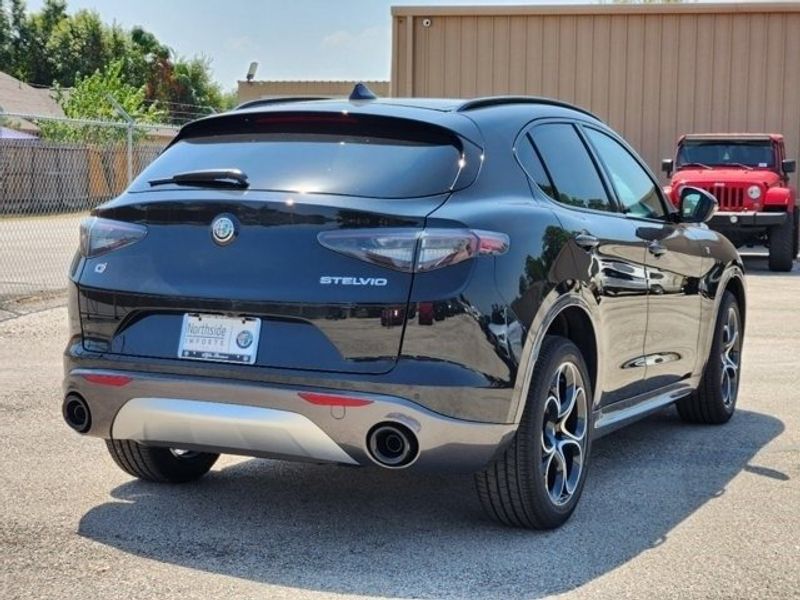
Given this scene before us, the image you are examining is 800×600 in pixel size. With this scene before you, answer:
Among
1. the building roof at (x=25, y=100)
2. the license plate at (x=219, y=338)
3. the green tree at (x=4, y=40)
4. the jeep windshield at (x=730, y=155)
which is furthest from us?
the green tree at (x=4, y=40)

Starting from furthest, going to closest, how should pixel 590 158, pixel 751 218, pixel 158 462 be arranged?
pixel 751 218
pixel 590 158
pixel 158 462

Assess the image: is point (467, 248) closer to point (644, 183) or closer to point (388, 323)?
point (388, 323)

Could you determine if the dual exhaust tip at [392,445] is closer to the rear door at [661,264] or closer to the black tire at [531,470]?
the black tire at [531,470]

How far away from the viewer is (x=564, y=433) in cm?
503

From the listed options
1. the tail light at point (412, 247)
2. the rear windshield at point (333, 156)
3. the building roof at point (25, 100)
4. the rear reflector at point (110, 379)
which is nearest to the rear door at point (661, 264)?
the rear windshield at point (333, 156)

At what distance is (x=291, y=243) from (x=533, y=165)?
3.98ft

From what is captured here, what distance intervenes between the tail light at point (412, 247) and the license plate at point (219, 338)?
458 mm

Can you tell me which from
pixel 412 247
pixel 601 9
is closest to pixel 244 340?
pixel 412 247

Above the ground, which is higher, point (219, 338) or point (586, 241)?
point (586, 241)

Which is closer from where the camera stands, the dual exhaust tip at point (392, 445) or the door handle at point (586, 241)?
the dual exhaust tip at point (392, 445)

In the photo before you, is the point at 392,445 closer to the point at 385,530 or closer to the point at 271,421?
the point at 271,421

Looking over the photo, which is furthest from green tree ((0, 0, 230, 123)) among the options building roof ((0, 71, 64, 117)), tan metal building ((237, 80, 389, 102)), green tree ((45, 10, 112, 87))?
tan metal building ((237, 80, 389, 102))

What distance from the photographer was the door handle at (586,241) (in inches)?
202

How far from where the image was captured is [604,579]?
4320 mm
